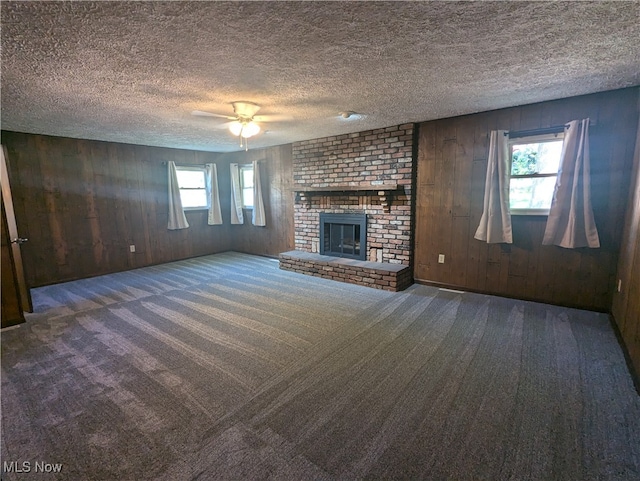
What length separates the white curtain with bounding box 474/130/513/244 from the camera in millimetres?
3506

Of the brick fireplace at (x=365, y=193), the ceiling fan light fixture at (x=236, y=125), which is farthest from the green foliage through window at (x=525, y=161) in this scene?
the ceiling fan light fixture at (x=236, y=125)

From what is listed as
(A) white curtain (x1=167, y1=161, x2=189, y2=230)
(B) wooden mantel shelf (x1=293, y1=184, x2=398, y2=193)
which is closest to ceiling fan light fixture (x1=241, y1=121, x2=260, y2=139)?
(B) wooden mantel shelf (x1=293, y1=184, x2=398, y2=193)

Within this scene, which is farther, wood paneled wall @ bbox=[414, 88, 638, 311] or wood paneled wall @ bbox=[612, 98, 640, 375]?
wood paneled wall @ bbox=[414, 88, 638, 311]

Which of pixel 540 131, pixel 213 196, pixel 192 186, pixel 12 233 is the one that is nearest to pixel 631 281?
pixel 540 131

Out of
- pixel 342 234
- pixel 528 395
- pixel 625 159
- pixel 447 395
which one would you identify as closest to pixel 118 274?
pixel 342 234

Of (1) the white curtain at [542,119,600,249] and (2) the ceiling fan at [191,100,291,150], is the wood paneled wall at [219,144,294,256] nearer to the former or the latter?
(2) the ceiling fan at [191,100,291,150]

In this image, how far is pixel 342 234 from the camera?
5.10 meters

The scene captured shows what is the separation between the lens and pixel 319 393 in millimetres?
2018

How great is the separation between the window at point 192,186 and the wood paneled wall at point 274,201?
0.76 m

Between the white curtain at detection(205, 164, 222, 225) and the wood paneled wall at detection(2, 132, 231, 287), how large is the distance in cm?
38

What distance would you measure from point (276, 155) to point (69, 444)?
5.15 meters

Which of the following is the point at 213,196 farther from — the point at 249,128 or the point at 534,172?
the point at 534,172

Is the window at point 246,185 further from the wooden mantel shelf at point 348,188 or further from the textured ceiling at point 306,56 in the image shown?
the textured ceiling at point 306,56

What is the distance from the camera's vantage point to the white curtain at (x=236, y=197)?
6527mm
